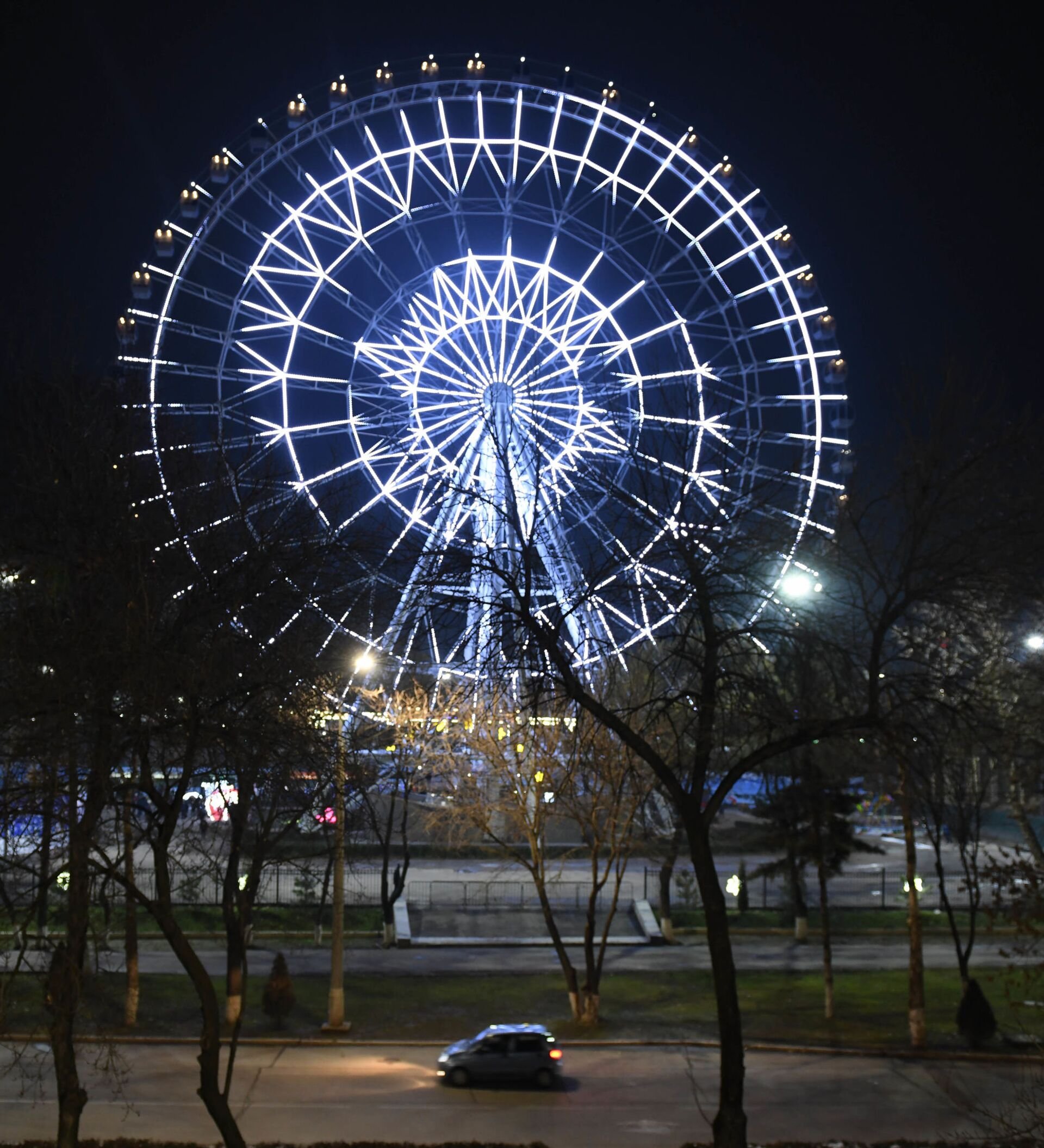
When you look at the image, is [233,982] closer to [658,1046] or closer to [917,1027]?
[658,1046]

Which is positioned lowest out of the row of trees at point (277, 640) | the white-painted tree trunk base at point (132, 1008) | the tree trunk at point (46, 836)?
the white-painted tree trunk base at point (132, 1008)

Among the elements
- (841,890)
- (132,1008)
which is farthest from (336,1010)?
(841,890)

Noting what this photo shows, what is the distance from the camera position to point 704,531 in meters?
12.5

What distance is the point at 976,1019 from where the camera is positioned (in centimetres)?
2345

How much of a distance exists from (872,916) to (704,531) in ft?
91.6

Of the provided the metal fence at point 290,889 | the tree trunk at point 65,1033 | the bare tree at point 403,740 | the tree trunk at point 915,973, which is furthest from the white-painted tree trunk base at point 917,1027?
the tree trunk at point 65,1033

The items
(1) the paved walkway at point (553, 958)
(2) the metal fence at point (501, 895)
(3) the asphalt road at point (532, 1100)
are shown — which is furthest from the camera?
(2) the metal fence at point (501, 895)

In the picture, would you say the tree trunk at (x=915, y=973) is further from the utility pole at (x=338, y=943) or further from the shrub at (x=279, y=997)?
the shrub at (x=279, y=997)

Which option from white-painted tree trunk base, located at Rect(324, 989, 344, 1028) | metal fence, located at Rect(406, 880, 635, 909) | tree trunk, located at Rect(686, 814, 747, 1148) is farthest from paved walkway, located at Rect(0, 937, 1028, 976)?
tree trunk, located at Rect(686, 814, 747, 1148)

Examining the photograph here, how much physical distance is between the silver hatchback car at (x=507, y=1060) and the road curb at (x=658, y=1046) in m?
2.84

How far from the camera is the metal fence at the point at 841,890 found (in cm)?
3841

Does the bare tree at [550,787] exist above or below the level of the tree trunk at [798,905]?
above

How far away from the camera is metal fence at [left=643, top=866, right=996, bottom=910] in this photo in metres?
38.4

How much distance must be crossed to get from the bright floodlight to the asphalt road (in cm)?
732
